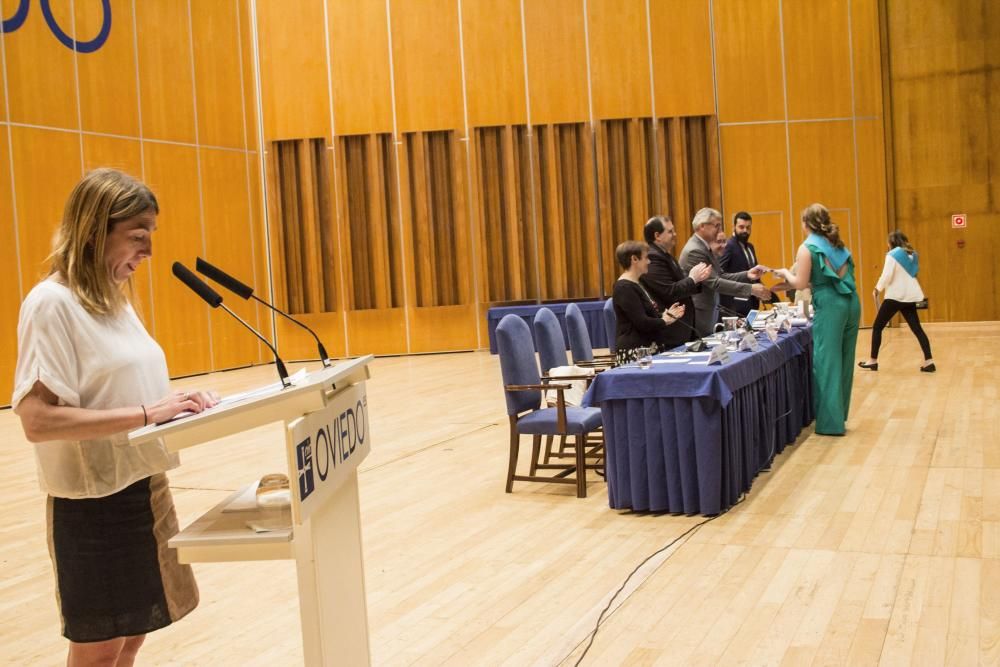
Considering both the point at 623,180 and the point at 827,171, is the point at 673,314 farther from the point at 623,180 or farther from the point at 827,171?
the point at 827,171

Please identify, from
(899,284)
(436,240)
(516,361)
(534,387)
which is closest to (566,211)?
(436,240)

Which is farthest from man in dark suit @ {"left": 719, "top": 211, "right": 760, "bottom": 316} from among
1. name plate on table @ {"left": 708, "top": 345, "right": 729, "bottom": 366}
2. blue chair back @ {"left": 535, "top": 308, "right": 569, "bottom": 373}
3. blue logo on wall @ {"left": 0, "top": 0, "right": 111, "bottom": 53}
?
blue logo on wall @ {"left": 0, "top": 0, "right": 111, "bottom": 53}

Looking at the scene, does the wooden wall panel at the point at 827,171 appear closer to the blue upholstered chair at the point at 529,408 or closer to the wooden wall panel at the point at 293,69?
A: the wooden wall panel at the point at 293,69

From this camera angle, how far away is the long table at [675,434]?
4.27 m

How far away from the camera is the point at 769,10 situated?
1327 cm

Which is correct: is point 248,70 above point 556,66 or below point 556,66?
above

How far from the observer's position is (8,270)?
32.3 ft

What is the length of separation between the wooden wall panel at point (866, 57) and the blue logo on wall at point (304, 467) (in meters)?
13.0

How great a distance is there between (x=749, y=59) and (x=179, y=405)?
→ 12.8 metres

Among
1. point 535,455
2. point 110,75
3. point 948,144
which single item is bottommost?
point 535,455

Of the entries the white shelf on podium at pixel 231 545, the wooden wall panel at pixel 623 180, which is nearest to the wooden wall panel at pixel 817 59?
the wooden wall panel at pixel 623 180

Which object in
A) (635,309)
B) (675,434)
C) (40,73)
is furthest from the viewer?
(40,73)

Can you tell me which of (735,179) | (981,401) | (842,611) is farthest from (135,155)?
(842,611)

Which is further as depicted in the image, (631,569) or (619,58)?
(619,58)
